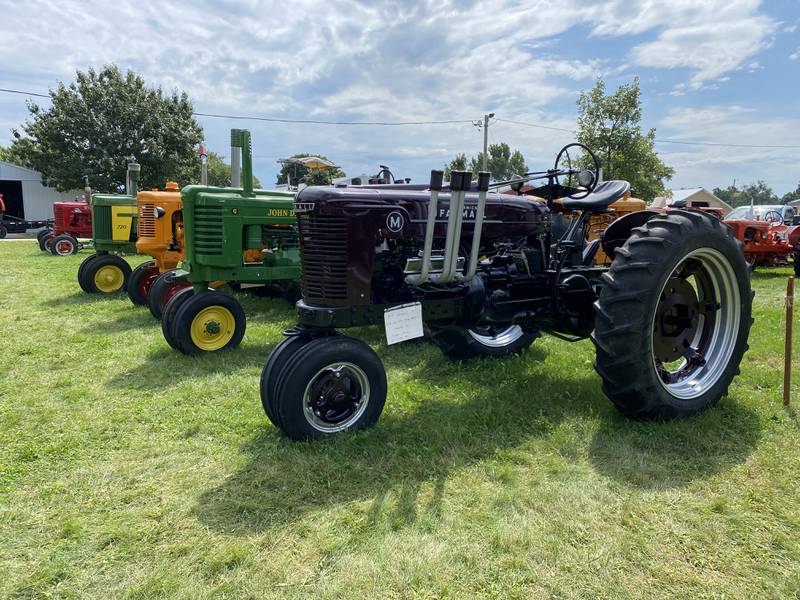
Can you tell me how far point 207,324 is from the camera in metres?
4.95

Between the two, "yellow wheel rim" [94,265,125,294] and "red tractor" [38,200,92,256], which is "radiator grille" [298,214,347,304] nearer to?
"yellow wheel rim" [94,265,125,294]

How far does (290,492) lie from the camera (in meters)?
2.44

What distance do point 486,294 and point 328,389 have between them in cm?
130

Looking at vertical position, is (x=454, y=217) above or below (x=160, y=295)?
above

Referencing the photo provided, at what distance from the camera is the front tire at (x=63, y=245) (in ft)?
48.5

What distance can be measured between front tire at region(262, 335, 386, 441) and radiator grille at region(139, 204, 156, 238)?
4.97 meters

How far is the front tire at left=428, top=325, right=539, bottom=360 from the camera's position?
448cm

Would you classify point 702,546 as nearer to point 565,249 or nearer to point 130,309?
point 565,249

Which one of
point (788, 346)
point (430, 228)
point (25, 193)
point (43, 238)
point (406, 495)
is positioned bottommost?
point (43, 238)

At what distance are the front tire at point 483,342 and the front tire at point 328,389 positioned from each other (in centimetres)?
145

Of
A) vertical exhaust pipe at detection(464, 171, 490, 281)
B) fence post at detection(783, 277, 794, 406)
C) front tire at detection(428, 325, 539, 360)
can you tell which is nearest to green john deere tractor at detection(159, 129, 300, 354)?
front tire at detection(428, 325, 539, 360)

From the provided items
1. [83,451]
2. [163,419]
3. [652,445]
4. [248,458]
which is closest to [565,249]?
[652,445]

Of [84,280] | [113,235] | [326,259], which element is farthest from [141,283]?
[326,259]

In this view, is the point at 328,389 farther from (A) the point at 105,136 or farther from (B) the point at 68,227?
(A) the point at 105,136
